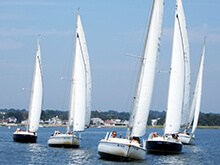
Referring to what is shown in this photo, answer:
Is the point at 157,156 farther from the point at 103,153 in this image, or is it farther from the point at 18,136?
the point at 18,136

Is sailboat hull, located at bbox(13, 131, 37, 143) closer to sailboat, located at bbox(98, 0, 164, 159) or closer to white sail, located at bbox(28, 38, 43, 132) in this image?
white sail, located at bbox(28, 38, 43, 132)

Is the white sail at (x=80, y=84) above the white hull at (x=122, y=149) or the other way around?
above

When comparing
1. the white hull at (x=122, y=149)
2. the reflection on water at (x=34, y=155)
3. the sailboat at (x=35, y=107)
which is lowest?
the reflection on water at (x=34, y=155)

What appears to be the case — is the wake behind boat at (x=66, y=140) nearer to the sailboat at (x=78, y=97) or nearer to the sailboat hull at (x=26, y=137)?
the sailboat at (x=78, y=97)

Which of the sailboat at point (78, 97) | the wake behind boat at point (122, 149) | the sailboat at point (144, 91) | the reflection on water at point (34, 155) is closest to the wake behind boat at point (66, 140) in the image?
the sailboat at point (78, 97)

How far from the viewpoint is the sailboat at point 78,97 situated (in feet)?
154

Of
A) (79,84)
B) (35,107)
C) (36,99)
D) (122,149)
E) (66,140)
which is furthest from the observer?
(36,99)

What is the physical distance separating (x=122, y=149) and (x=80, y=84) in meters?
15.8

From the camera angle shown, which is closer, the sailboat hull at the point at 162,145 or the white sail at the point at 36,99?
the sailboat hull at the point at 162,145

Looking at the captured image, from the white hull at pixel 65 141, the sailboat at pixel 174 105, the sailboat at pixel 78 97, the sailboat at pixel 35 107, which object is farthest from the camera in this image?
the sailboat at pixel 35 107

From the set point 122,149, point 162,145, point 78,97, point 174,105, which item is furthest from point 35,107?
point 122,149

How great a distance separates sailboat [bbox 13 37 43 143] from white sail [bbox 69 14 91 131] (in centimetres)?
915

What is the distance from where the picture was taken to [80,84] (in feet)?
161

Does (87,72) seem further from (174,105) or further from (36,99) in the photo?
(174,105)
